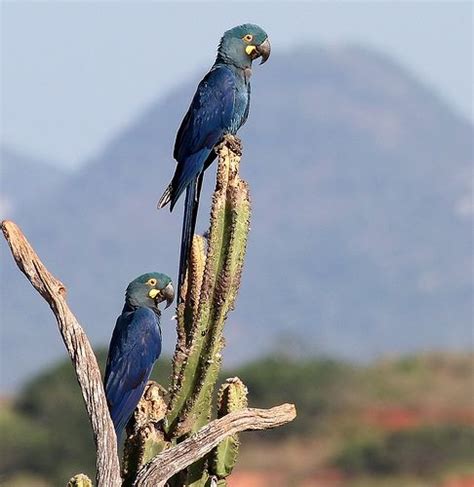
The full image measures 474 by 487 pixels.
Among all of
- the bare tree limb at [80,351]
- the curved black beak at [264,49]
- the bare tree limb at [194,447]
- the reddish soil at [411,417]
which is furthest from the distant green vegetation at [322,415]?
the bare tree limb at [194,447]

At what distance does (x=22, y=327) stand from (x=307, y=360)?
8367 cm

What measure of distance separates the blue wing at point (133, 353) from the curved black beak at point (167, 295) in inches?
3.4

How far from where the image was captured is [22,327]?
133m

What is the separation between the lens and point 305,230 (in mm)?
164500

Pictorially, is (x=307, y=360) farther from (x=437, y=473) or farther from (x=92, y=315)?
(x=92, y=315)

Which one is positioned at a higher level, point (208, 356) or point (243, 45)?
point (243, 45)

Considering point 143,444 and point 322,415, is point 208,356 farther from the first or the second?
point 322,415

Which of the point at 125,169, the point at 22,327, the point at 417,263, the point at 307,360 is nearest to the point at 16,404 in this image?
the point at 307,360

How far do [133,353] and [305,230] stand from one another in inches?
6128

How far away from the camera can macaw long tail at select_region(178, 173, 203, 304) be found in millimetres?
8727

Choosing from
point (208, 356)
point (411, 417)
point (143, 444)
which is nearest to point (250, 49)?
point (208, 356)

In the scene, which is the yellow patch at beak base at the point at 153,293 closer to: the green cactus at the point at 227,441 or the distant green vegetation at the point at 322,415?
the green cactus at the point at 227,441

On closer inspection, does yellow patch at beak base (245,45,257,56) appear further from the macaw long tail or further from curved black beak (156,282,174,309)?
curved black beak (156,282,174,309)

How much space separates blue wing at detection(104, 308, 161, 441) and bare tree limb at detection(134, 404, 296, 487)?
883mm
